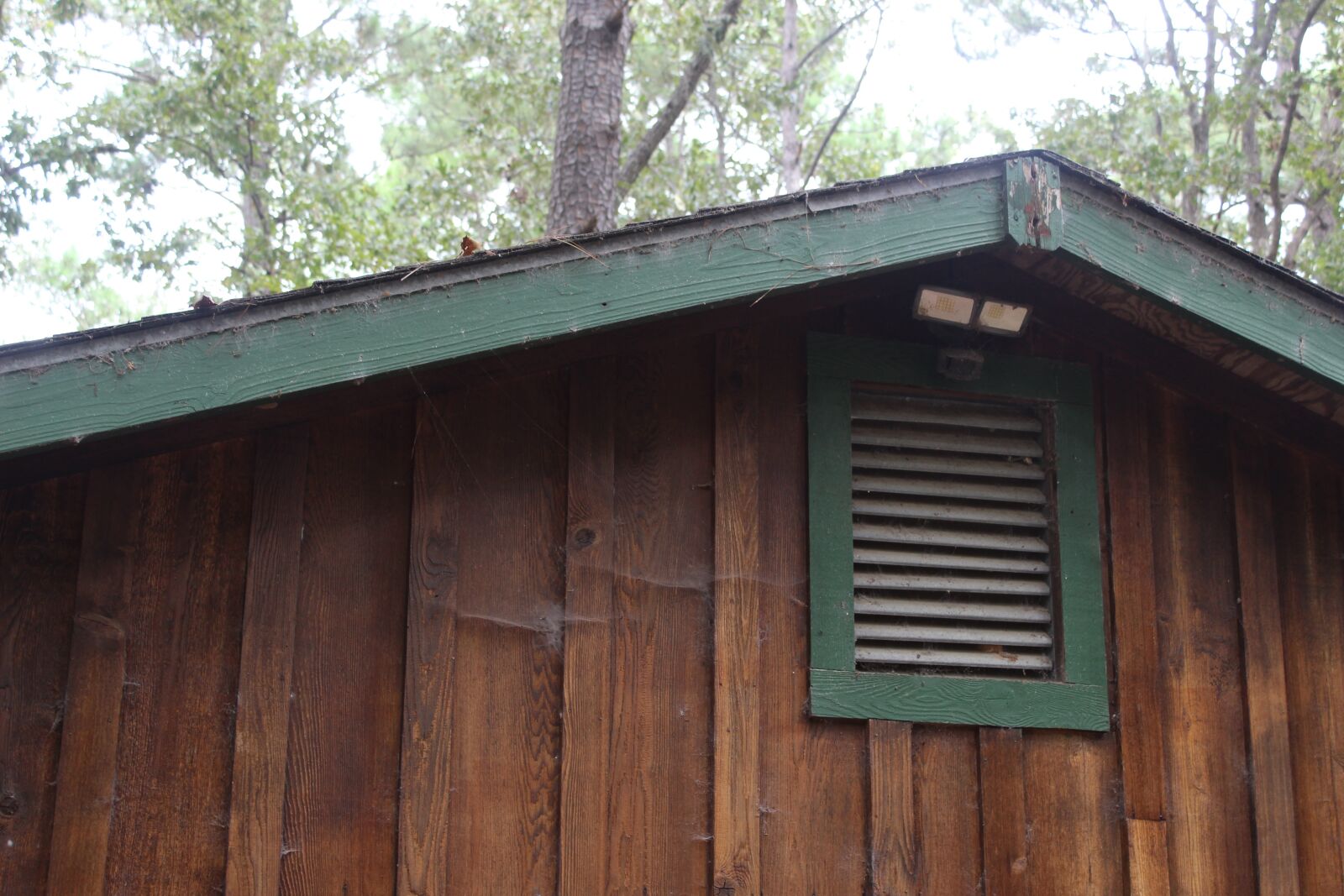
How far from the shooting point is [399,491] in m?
3.06

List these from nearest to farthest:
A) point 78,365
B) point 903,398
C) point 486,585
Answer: point 78,365, point 486,585, point 903,398

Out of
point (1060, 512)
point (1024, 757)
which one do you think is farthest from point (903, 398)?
point (1024, 757)

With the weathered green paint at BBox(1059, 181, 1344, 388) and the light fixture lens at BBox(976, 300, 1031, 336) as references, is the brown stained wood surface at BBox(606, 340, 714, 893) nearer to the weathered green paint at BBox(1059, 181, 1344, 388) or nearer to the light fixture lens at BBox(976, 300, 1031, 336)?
the light fixture lens at BBox(976, 300, 1031, 336)

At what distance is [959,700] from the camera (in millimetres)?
3262

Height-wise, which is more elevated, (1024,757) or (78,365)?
(78,365)

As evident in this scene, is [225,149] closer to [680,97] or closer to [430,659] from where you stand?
[680,97]

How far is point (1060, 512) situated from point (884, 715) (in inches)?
33.1

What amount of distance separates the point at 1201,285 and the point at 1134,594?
93 centimetres

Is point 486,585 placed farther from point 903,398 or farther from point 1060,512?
point 1060,512

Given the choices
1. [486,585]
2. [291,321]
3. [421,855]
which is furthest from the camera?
[486,585]

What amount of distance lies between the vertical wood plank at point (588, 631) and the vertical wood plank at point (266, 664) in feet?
2.22

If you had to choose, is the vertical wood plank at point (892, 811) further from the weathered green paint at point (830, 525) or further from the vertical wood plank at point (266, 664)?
the vertical wood plank at point (266, 664)

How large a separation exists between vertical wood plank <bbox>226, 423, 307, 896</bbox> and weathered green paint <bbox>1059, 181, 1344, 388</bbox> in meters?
2.08

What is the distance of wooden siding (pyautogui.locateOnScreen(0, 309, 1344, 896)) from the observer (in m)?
2.76
